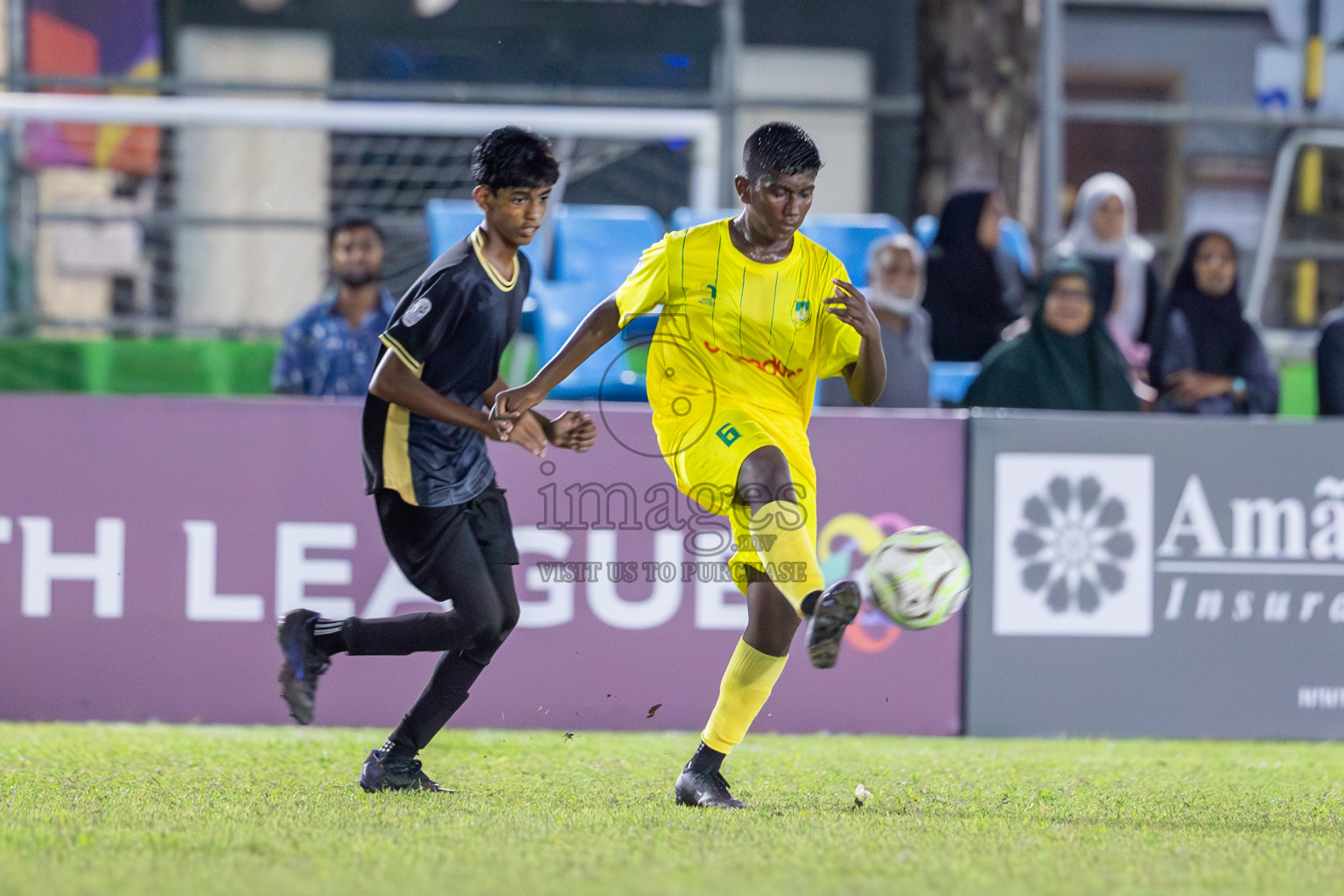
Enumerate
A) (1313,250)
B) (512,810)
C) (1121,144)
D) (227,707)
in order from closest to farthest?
(512,810) → (227,707) → (1313,250) → (1121,144)

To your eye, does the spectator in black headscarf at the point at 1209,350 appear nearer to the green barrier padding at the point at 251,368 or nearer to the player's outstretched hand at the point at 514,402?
the player's outstretched hand at the point at 514,402

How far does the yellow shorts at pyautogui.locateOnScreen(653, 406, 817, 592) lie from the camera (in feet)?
16.4

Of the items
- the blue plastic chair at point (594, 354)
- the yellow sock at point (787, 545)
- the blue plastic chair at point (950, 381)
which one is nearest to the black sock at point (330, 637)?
the yellow sock at point (787, 545)

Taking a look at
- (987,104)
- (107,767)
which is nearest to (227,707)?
(107,767)

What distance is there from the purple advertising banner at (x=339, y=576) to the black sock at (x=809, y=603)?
253cm

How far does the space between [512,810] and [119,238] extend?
24.0 ft

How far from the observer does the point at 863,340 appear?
16.9ft

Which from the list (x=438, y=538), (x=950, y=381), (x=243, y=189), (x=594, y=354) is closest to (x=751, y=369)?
(x=438, y=538)

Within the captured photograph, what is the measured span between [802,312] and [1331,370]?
14.0 feet

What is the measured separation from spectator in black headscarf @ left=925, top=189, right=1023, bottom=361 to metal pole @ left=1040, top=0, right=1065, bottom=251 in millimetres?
1799

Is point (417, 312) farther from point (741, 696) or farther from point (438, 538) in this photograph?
point (741, 696)

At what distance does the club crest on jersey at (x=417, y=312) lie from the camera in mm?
5176

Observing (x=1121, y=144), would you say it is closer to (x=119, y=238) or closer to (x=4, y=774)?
(x=119, y=238)

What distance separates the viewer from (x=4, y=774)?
559 centimetres
